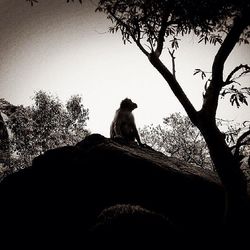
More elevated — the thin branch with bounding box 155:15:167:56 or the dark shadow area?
the thin branch with bounding box 155:15:167:56

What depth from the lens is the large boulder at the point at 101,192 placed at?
7285 mm

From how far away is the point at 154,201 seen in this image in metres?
7.43

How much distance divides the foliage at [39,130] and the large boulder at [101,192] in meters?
21.0

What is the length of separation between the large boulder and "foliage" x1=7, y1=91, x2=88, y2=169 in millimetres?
21029

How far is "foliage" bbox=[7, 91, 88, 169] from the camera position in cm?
2836

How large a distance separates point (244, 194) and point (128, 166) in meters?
3.56

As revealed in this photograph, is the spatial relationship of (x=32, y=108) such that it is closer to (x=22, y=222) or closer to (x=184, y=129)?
(x=184, y=129)

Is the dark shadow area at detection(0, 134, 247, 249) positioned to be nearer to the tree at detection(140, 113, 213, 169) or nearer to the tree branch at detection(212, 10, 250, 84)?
the tree branch at detection(212, 10, 250, 84)

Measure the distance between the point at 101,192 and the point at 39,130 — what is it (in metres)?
22.5

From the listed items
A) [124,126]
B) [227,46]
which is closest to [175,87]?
[227,46]

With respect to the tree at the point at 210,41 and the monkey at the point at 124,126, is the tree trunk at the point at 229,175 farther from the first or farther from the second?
the monkey at the point at 124,126

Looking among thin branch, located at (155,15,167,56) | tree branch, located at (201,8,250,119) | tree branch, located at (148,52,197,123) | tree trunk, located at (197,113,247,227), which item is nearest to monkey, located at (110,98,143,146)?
thin branch, located at (155,15,167,56)

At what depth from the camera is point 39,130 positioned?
2872 centimetres

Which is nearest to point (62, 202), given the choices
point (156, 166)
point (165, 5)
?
point (156, 166)
